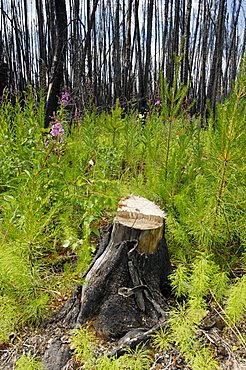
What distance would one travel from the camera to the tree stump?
1.24 meters

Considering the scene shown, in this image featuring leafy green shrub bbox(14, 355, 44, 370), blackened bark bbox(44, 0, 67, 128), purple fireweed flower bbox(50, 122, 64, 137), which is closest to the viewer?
leafy green shrub bbox(14, 355, 44, 370)

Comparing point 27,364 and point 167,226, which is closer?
point 27,364

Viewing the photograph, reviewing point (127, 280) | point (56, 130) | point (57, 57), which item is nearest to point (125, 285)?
point (127, 280)

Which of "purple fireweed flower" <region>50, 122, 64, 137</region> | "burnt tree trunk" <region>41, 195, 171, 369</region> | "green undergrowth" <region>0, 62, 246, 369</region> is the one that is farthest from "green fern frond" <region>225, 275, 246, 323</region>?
"purple fireweed flower" <region>50, 122, 64, 137</region>

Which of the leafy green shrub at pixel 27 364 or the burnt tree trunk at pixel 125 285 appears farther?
the burnt tree trunk at pixel 125 285

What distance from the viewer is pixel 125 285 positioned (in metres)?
1.30

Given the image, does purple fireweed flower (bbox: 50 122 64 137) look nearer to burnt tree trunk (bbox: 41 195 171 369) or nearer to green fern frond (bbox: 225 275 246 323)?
burnt tree trunk (bbox: 41 195 171 369)

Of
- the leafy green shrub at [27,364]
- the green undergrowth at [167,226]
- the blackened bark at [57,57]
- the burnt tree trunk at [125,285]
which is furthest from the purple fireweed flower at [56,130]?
the leafy green shrub at [27,364]

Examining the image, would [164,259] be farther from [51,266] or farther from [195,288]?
[51,266]

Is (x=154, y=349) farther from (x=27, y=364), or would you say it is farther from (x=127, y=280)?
(x=27, y=364)

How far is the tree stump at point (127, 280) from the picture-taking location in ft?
4.07

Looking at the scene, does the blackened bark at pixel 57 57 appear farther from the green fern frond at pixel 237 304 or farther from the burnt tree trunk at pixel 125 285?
the green fern frond at pixel 237 304

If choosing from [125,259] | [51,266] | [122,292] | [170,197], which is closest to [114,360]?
[122,292]

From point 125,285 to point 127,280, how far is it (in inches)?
0.9
